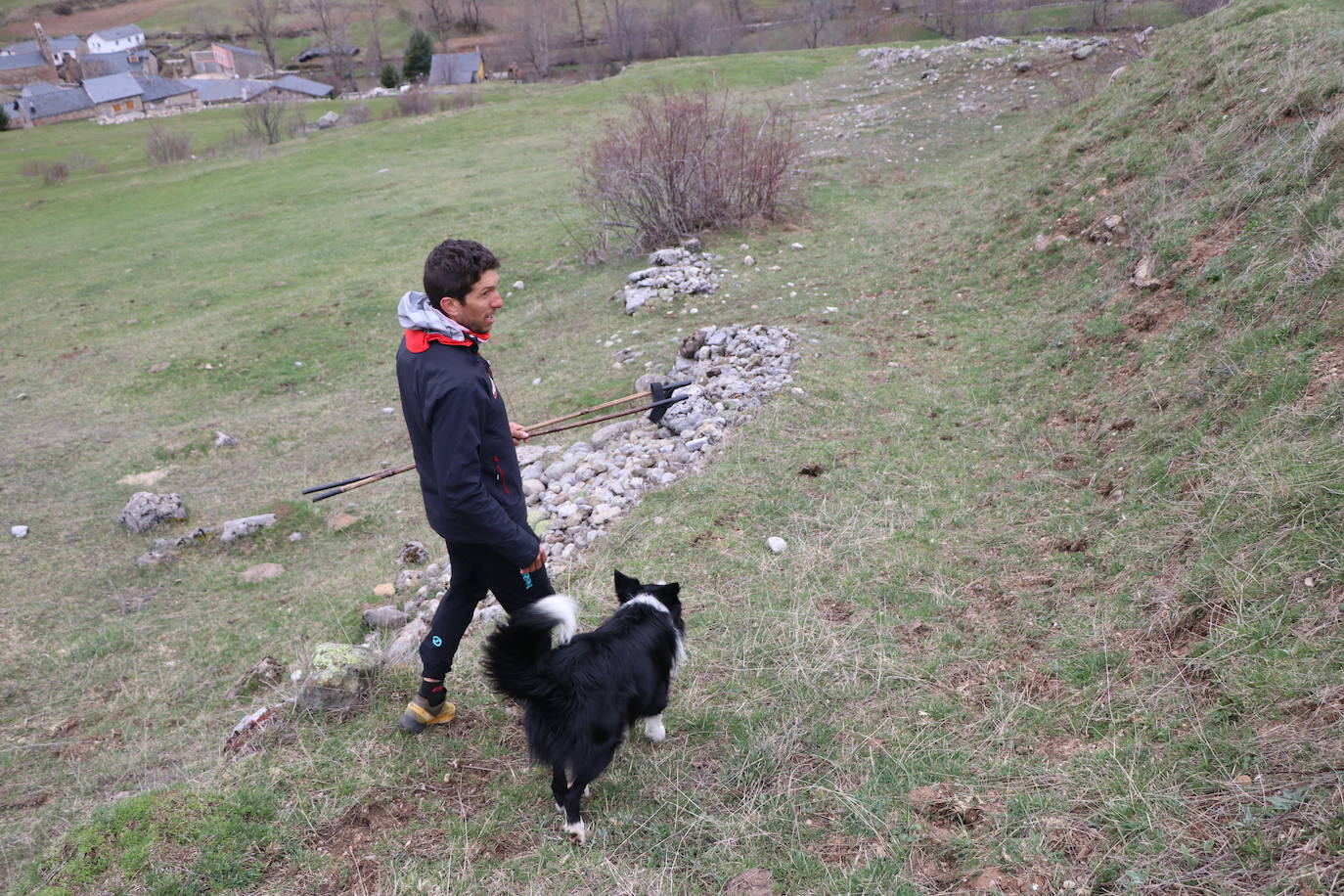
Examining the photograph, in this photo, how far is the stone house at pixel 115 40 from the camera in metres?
76.9

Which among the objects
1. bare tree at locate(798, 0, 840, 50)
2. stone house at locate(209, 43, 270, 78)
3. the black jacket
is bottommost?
the black jacket

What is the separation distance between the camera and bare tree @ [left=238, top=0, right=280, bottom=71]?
7469cm

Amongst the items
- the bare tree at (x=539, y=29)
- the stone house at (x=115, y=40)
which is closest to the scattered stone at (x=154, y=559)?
the bare tree at (x=539, y=29)

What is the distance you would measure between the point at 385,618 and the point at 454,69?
208 feet

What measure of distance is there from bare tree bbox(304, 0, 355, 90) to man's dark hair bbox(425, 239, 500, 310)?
70703mm

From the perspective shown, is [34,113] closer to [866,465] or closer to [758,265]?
[758,265]

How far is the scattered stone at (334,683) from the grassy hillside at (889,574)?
10 cm

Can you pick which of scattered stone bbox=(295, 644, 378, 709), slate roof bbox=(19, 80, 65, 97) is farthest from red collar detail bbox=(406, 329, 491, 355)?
slate roof bbox=(19, 80, 65, 97)

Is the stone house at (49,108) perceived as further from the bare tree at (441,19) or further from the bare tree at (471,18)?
the bare tree at (471,18)

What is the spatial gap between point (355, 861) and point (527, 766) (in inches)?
29.6

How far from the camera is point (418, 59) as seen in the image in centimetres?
6188

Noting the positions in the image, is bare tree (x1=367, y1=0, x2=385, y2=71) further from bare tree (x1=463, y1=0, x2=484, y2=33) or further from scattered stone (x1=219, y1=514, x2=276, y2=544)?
scattered stone (x1=219, y1=514, x2=276, y2=544)

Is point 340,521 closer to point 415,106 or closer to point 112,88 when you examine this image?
point 415,106

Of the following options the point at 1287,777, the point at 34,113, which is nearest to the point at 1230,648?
the point at 1287,777
